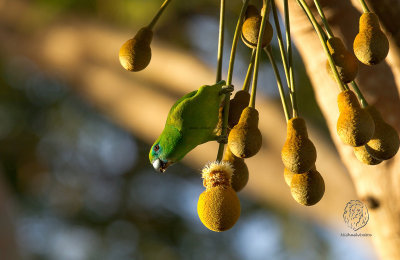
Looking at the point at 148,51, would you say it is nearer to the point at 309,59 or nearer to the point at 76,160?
the point at 309,59

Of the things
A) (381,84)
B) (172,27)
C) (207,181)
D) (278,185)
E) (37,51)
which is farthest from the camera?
(172,27)

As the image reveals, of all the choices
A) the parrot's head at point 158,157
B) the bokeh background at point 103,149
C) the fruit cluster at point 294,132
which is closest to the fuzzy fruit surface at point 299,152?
the fruit cluster at point 294,132

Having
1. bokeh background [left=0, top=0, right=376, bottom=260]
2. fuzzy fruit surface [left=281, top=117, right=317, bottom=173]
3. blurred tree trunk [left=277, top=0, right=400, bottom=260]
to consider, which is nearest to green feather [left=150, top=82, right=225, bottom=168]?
fuzzy fruit surface [left=281, top=117, right=317, bottom=173]

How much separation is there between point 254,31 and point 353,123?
16 centimetres

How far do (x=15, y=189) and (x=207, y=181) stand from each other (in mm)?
3331

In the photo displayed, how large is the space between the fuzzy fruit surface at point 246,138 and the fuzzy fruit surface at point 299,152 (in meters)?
0.03

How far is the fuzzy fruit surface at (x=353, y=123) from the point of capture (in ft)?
1.53

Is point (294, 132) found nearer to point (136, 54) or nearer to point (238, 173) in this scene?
point (238, 173)

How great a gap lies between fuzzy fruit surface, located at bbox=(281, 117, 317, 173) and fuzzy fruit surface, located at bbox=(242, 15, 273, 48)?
11cm

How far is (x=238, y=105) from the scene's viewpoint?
0.56 meters

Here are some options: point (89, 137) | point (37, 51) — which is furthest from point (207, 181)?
point (89, 137)

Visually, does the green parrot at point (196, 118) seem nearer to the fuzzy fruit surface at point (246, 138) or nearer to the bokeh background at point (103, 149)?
the fuzzy fruit surface at point (246, 138)

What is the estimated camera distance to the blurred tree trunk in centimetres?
81

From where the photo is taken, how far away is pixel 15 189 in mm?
3572
